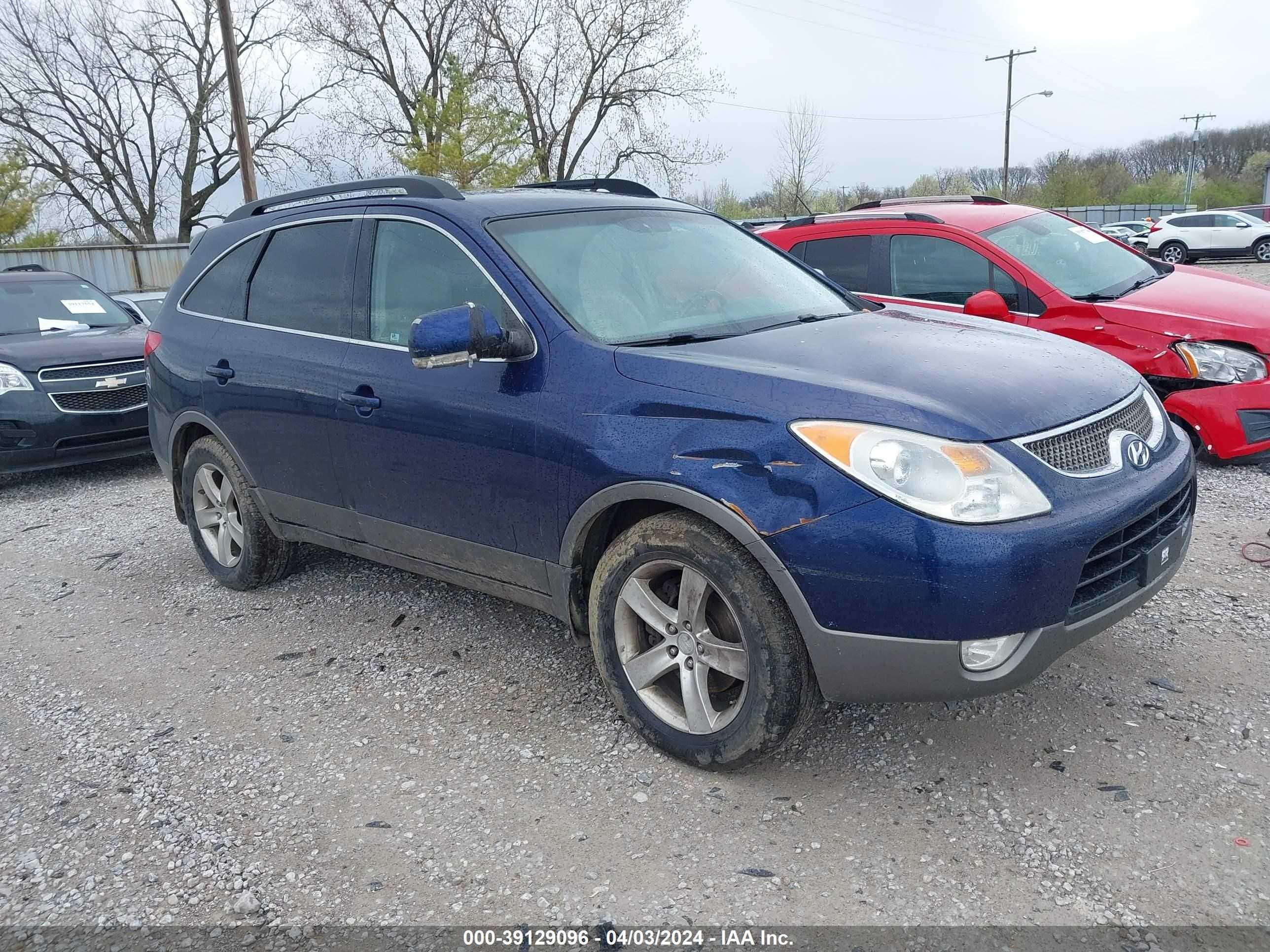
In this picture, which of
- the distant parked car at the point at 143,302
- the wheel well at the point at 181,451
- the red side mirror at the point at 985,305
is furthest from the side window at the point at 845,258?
the distant parked car at the point at 143,302

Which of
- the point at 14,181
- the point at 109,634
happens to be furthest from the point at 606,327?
the point at 14,181

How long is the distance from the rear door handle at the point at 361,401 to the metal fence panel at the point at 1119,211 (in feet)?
179

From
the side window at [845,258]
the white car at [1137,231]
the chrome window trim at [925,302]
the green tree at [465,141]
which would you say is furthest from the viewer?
the white car at [1137,231]

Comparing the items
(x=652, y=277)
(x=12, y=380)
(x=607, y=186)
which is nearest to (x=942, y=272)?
(x=607, y=186)

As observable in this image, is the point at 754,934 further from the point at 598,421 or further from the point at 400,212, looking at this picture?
the point at 400,212

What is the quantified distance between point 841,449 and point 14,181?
34029 millimetres

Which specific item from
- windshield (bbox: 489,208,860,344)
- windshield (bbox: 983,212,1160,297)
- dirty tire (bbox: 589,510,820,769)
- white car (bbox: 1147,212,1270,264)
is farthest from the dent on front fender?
white car (bbox: 1147,212,1270,264)

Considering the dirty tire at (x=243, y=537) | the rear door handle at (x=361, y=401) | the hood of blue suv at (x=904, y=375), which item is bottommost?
the dirty tire at (x=243, y=537)

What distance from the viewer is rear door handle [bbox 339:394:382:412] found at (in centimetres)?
372

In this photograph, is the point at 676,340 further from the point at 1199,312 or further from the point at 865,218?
the point at 1199,312

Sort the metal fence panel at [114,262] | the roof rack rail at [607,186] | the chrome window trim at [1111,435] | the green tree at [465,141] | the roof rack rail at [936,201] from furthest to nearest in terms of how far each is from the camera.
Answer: the green tree at [465,141] < the metal fence panel at [114,262] < the roof rack rail at [936,201] < the roof rack rail at [607,186] < the chrome window trim at [1111,435]

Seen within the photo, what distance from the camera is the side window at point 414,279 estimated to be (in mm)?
3518

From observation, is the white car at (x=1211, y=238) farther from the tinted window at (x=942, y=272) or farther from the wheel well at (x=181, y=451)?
the wheel well at (x=181, y=451)

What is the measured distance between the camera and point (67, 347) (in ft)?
25.0
